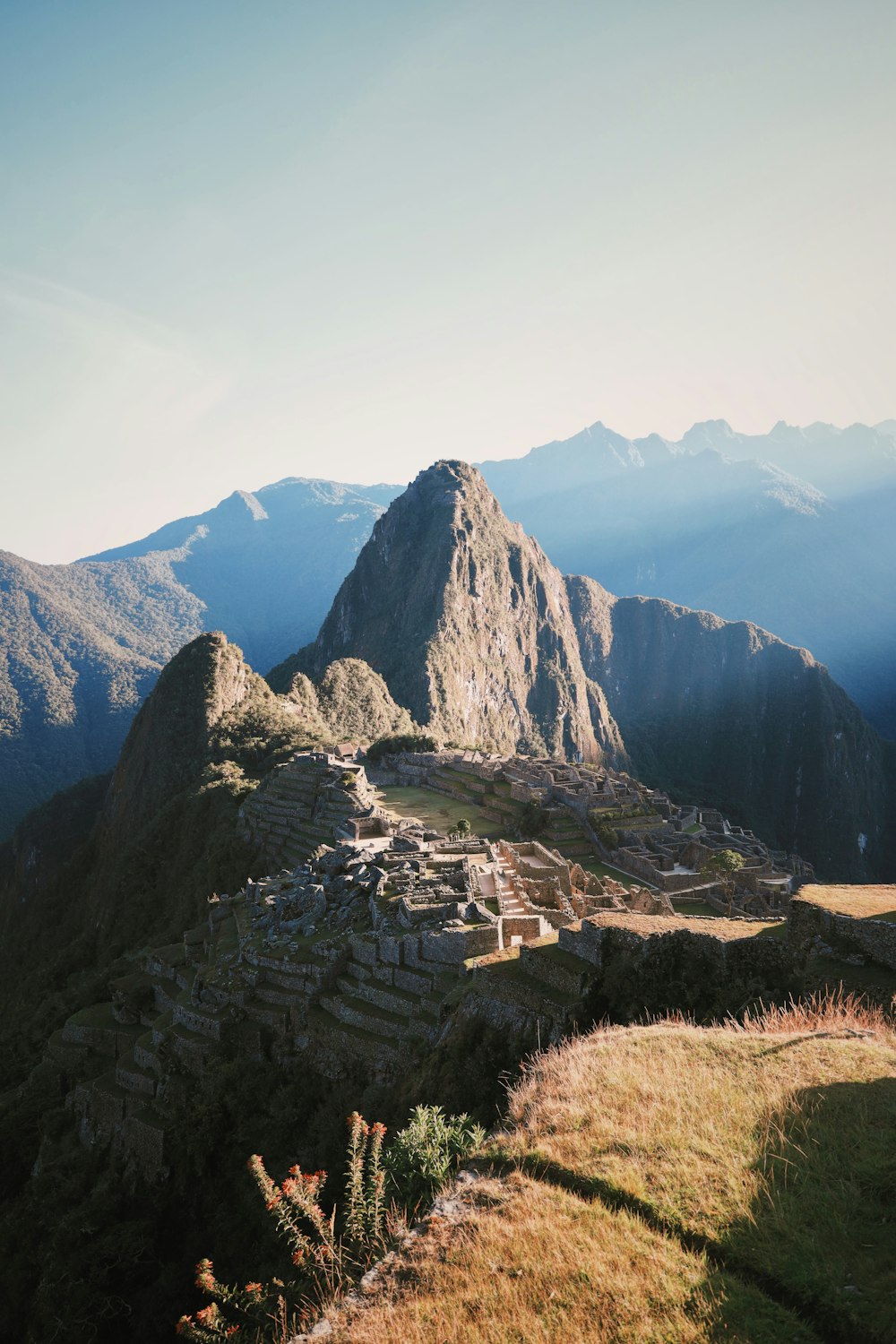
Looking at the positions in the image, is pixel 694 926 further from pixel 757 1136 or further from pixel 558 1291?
pixel 558 1291

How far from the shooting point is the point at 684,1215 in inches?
237

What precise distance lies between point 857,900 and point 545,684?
162 m

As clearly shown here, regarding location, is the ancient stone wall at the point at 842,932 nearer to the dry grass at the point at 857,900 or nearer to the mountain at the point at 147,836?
the dry grass at the point at 857,900

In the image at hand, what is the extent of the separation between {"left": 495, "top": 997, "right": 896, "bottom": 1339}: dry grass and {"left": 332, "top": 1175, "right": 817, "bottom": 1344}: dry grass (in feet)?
1.18

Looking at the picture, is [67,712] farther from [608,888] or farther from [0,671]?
[608,888]

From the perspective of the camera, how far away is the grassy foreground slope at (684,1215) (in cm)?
517

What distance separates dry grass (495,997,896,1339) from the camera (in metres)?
5.49

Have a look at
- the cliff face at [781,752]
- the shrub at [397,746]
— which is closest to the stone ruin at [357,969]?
the shrub at [397,746]

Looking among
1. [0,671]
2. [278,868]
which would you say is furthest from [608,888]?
[0,671]

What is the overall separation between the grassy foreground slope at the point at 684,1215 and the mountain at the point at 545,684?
119 m

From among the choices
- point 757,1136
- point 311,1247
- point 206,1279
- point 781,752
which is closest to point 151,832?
point 311,1247

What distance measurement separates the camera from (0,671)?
139625mm

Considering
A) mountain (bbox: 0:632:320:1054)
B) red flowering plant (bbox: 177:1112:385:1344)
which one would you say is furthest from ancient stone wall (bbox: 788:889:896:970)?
mountain (bbox: 0:632:320:1054)

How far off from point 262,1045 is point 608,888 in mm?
15180
